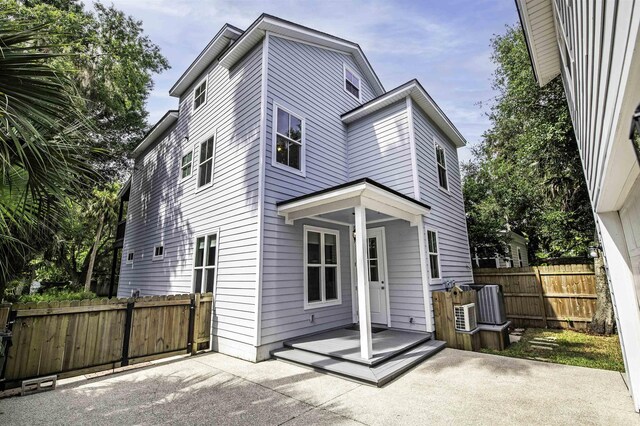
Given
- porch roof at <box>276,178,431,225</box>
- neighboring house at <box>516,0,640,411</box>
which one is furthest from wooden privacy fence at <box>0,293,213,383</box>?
neighboring house at <box>516,0,640,411</box>

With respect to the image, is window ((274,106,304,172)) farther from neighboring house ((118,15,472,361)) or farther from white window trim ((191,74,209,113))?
white window trim ((191,74,209,113))

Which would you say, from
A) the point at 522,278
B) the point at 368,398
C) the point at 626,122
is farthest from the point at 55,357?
the point at 522,278

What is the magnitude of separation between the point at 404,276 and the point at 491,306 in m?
1.91

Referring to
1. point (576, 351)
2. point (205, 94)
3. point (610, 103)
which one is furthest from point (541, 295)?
point (205, 94)

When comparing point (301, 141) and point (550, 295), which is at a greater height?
point (301, 141)

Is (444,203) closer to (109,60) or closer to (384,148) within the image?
(384,148)

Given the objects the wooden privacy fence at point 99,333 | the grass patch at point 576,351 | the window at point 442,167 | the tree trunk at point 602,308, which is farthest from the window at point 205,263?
the tree trunk at point 602,308

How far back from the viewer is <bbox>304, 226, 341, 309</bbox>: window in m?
6.58

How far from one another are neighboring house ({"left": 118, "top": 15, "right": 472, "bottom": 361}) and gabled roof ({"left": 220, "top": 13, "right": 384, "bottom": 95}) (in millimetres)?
35

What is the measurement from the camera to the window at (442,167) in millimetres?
8639

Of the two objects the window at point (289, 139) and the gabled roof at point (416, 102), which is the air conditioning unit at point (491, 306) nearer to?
the gabled roof at point (416, 102)

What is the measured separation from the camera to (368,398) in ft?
12.2

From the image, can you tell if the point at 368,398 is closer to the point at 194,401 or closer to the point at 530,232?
the point at 194,401

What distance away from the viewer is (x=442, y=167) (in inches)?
348
